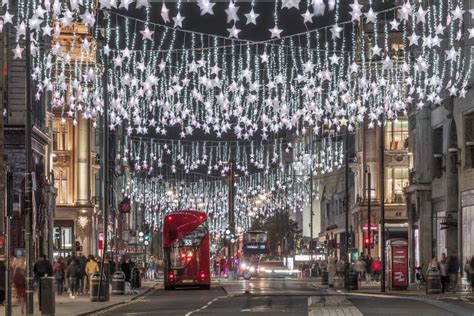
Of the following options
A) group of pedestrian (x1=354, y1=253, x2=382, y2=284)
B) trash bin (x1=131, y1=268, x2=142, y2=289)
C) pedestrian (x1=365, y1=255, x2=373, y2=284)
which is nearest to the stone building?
group of pedestrian (x1=354, y1=253, x2=382, y2=284)

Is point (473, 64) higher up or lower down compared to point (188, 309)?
higher up

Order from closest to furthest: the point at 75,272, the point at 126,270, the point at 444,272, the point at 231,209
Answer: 1. the point at 75,272
2. the point at 444,272
3. the point at 126,270
4. the point at 231,209

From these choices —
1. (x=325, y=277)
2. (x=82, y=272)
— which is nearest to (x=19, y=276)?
(x=82, y=272)

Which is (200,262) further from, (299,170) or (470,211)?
(299,170)

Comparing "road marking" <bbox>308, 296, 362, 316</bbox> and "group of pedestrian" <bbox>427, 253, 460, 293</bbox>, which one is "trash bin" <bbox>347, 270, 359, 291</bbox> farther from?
"road marking" <bbox>308, 296, 362, 316</bbox>

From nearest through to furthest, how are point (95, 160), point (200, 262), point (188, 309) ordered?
1. point (188, 309)
2. point (200, 262)
3. point (95, 160)

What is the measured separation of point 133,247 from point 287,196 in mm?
63911

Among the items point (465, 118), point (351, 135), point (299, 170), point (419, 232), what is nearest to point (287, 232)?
point (299, 170)

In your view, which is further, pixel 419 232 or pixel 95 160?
pixel 95 160

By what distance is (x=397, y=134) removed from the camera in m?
99.2

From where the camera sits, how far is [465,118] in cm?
5997

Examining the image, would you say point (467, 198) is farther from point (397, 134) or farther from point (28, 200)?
point (397, 134)

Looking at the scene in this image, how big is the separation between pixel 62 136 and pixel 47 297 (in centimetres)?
6138

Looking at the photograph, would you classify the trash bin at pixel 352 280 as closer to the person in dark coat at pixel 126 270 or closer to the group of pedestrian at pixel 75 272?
the person in dark coat at pixel 126 270
